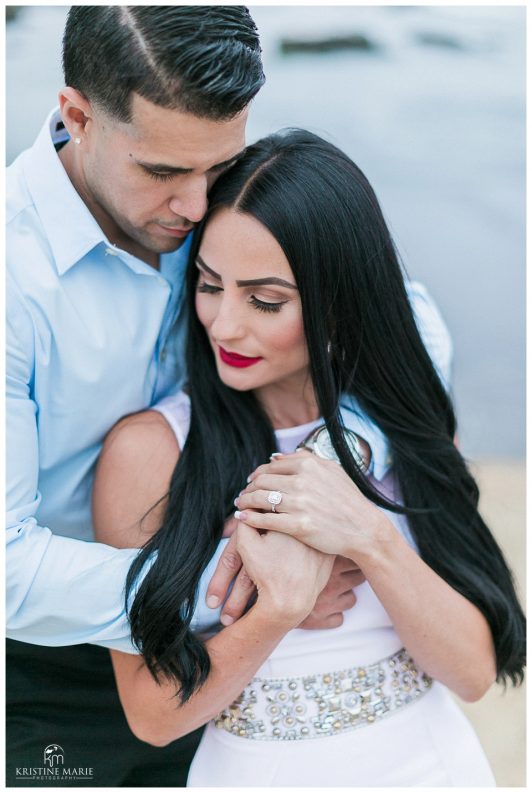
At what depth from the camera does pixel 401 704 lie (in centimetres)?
250

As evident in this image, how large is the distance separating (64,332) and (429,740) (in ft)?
4.78

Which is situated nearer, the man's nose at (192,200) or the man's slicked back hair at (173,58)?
the man's slicked back hair at (173,58)

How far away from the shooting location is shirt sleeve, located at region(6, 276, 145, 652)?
2230mm

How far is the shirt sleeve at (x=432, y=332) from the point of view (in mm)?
2801

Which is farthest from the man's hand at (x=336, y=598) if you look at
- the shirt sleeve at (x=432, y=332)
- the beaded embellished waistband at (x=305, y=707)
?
the shirt sleeve at (x=432, y=332)

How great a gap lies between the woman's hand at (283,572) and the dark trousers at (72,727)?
32.1 inches

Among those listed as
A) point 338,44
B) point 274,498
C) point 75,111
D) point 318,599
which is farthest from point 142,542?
point 338,44

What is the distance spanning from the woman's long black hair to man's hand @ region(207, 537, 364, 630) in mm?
61

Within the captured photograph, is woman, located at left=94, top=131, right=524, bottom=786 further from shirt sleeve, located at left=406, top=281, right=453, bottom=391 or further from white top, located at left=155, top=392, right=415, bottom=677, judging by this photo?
shirt sleeve, located at left=406, top=281, right=453, bottom=391

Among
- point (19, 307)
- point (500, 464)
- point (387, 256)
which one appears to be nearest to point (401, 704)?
point (387, 256)

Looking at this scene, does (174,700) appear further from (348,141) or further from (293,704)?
(348,141)

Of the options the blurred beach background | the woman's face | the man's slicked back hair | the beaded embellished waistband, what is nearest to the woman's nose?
the woman's face

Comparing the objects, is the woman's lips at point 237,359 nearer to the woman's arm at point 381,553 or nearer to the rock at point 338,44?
the woman's arm at point 381,553

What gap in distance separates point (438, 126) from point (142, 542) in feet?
22.7
